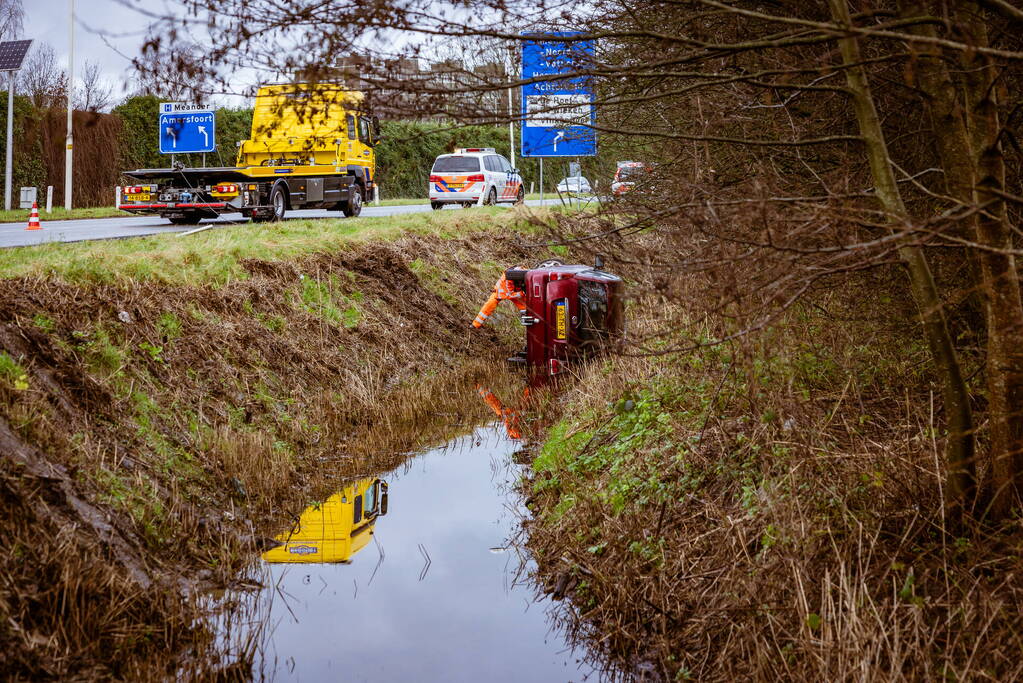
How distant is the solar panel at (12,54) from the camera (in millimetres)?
26172

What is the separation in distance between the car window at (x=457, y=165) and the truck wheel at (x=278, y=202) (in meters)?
8.51

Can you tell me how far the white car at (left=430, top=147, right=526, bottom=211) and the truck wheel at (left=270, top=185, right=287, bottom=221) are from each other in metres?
7.68

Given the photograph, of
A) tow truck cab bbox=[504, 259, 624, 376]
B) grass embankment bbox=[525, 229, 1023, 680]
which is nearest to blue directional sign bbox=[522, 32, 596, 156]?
grass embankment bbox=[525, 229, 1023, 680]

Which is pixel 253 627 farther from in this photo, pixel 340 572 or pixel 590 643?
pixel 590 643

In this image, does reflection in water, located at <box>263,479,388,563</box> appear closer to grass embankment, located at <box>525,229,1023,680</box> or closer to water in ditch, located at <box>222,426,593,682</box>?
water in ditch, located at <box>222,426,593,682</box>

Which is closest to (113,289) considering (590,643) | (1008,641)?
(590,643)

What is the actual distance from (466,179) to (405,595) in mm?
21826

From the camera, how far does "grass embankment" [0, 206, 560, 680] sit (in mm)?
5070

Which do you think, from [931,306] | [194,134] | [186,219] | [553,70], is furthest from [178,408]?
[194,134]

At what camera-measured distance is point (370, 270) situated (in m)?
15.1

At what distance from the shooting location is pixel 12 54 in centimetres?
2706

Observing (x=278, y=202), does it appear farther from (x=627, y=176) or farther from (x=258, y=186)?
(x=627, y=176)

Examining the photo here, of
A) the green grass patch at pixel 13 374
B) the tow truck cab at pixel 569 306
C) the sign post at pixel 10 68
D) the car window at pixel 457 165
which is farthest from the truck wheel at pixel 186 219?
the green grass patch at pixel 13 374

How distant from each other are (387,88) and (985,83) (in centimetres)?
256
